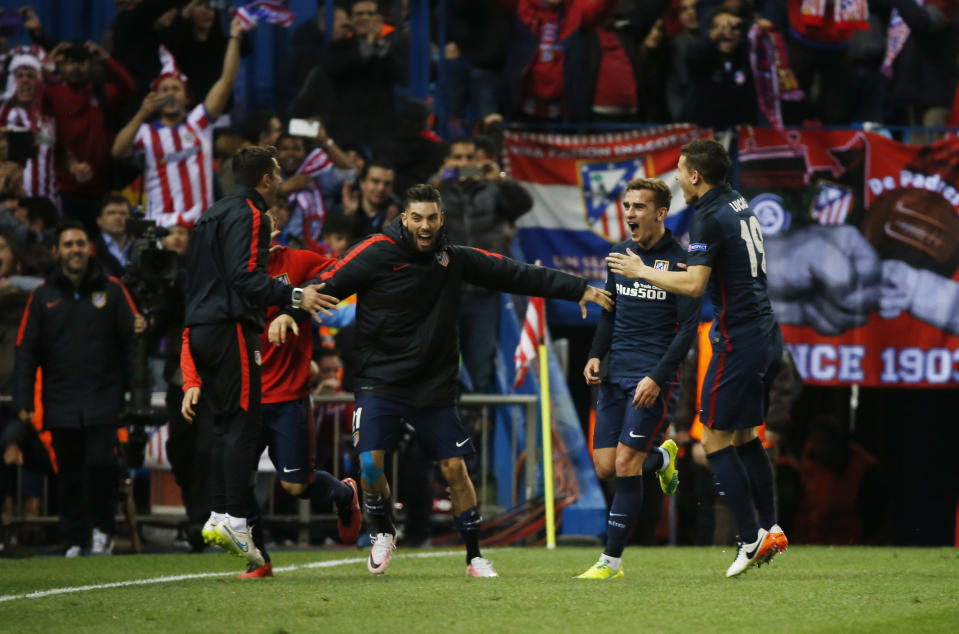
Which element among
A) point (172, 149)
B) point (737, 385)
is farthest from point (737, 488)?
point (172, 149)

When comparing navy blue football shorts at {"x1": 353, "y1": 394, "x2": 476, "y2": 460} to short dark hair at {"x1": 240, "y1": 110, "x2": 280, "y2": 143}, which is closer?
navy blue football shorts at {"x1": 353, "y1": 394, "x2": 476, "y2": 460}

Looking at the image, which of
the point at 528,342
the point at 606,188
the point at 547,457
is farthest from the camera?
the point at 606,188

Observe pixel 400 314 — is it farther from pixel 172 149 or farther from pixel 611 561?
pixel 172 149

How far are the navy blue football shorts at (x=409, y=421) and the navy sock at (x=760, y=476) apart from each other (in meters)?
1.52

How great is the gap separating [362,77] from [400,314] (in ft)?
23.5

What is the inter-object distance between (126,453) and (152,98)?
377 cm

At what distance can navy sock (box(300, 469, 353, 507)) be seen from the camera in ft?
30.5

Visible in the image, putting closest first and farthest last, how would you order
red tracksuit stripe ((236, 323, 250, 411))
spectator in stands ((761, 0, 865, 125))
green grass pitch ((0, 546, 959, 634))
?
green grass pitch ((0, 546, 959, 634)) < red tracksuit stripe ((236, 323, 250, 411)) < spectator in stands ((761, 0, 865, 125))

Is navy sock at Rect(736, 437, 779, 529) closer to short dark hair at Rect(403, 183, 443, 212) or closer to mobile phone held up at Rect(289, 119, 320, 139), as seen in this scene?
short dark hair at Rect(403, 183, 443, 212)

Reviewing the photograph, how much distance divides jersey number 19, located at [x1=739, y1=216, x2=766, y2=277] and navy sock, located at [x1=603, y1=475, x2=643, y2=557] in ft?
4.44

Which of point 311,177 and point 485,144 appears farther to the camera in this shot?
point 311,177

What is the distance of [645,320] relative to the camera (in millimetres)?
9109

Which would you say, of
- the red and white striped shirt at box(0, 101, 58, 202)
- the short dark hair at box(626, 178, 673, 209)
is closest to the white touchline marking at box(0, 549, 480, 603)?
the short dark hair at box(626, 178, 673, 209)

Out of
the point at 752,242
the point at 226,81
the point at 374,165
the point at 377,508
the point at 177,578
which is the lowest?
the point at 177,578
